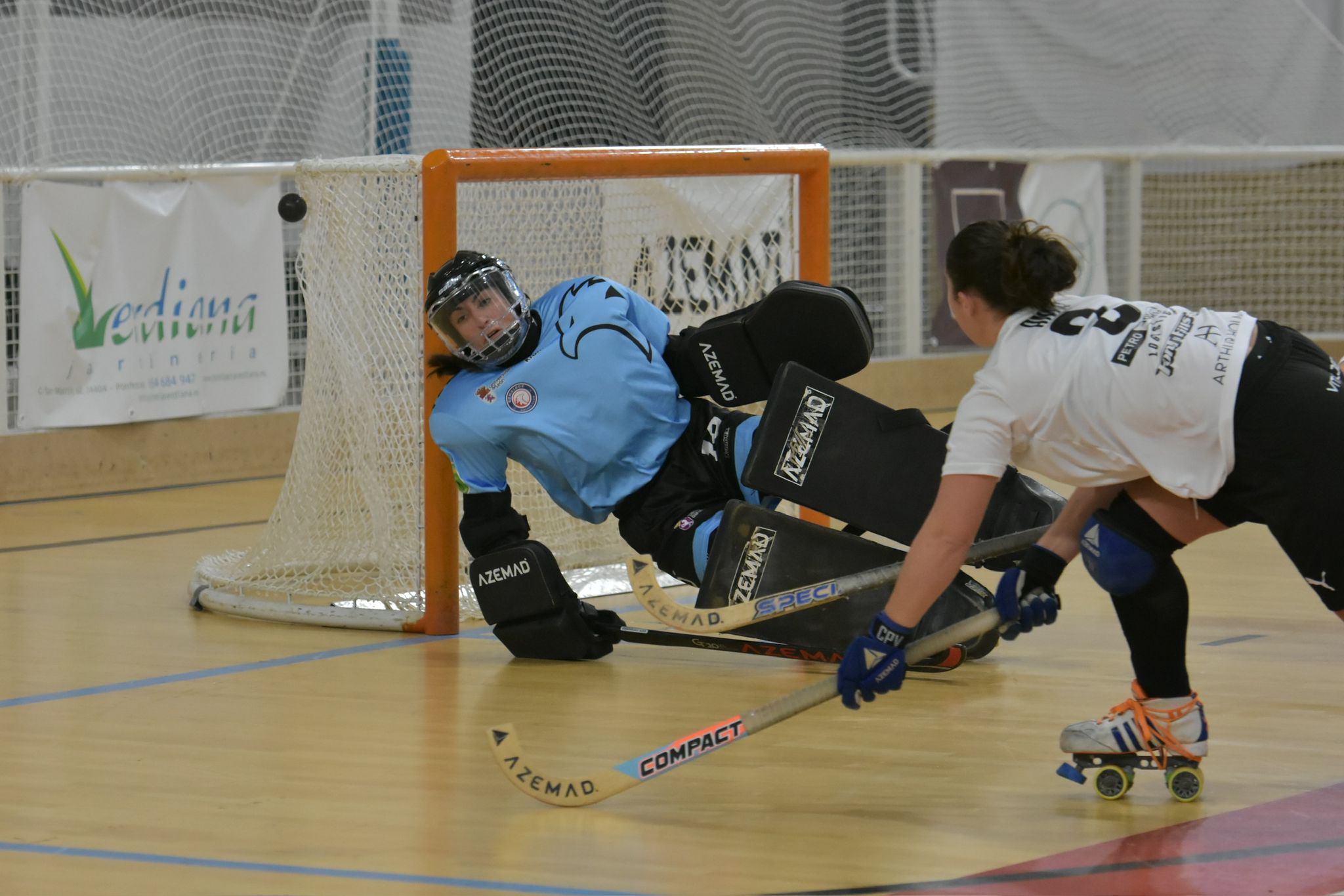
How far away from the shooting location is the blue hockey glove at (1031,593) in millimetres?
3018

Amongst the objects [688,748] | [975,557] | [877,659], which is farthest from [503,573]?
[877,659]

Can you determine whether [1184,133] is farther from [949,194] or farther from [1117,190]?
[949,194]

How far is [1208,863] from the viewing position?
2.71 m

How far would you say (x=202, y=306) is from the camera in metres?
7.10

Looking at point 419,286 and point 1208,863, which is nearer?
point 1208,863

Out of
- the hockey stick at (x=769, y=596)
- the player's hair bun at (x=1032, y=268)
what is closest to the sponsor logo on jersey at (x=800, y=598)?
the hockey stick at (x=769, y=596)

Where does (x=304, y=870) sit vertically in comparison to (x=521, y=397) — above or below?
below

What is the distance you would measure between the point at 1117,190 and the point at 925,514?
6598 mm

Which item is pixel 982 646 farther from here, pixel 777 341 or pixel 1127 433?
pixel 1127 433

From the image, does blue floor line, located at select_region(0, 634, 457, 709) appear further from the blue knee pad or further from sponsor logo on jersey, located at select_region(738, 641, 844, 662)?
the blue knee pad

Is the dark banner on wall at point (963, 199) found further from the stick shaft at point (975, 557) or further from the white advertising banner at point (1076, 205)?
the stick shaft at point (975, 557)

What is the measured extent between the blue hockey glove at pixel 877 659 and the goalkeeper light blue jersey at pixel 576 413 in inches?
59.4

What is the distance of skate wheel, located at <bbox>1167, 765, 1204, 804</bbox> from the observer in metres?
3.02

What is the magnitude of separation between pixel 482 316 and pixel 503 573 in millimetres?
575
